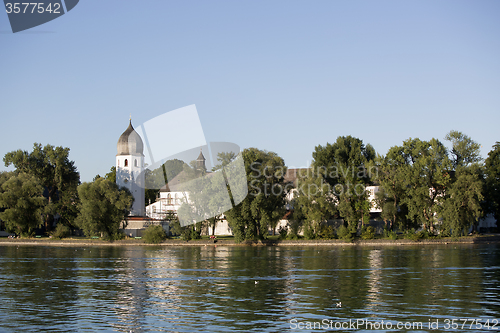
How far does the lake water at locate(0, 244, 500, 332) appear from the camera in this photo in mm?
19859

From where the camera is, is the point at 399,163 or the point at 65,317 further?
the point at 399,163

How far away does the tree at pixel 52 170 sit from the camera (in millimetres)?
94000

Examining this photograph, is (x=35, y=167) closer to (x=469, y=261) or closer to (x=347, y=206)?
(x=347, y=206)

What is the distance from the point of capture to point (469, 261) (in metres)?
40.8

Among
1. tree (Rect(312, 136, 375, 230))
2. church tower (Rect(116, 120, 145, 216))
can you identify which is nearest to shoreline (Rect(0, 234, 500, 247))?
tree (Rect(312, 136, 375, 230))

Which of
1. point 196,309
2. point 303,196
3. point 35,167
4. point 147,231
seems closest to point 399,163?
point 303,196

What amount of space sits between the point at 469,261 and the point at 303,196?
31112 millimetres

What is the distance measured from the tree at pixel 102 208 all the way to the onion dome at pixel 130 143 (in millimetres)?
26199

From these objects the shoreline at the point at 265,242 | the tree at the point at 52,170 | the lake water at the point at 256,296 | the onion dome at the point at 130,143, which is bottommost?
the lake water at the point at 256,296

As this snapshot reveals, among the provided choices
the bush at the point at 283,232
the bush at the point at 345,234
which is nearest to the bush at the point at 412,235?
the bush at the point at 345,234

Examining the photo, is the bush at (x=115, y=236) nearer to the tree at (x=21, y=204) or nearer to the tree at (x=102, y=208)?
the tree at (x=102, y=208)

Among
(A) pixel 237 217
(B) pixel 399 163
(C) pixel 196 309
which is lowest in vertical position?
(C) pixel 196 309

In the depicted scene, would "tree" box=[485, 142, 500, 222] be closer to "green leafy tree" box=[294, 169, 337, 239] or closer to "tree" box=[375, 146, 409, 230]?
"tree" box=[375, 146, 409, 230]

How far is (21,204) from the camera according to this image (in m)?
80.6
